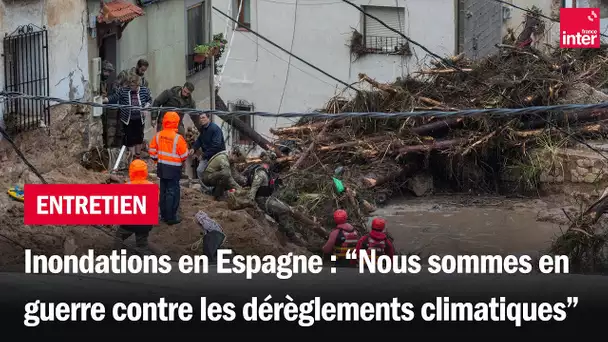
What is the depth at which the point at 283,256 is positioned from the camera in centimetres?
1711

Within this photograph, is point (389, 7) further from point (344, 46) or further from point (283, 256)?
point (283, 256)

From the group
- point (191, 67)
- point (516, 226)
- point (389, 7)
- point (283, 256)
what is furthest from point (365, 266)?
point (389, 7)

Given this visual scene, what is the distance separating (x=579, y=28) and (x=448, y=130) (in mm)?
6754

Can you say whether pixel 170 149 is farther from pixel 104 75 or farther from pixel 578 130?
pixel 578 130

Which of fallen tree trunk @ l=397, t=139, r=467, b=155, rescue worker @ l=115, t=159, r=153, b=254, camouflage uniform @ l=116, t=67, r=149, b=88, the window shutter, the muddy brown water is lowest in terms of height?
the muddy brown water

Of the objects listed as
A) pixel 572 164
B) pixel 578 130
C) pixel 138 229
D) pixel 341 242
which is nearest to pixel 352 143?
pixel 572 164

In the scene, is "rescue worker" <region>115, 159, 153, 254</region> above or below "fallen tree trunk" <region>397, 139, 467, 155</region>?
below

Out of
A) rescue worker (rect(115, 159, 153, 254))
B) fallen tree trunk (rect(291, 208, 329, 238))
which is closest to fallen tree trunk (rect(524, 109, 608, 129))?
fallen tree trunk (rect(291, 208, 329, 238))

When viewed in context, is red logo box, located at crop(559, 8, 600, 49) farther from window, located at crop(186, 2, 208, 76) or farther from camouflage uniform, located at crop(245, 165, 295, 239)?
camouflage uniform, located at crop(245, 165, 295, 239)

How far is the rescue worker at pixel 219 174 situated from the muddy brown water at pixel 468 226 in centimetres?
272

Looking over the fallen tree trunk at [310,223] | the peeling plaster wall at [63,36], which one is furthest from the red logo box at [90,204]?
the peeling plaster wall at [63,36]

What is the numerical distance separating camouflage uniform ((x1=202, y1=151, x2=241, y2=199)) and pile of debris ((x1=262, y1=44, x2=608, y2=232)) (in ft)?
8.52

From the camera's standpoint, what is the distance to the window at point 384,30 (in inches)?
1348

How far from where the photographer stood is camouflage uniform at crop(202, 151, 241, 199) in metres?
18.6
